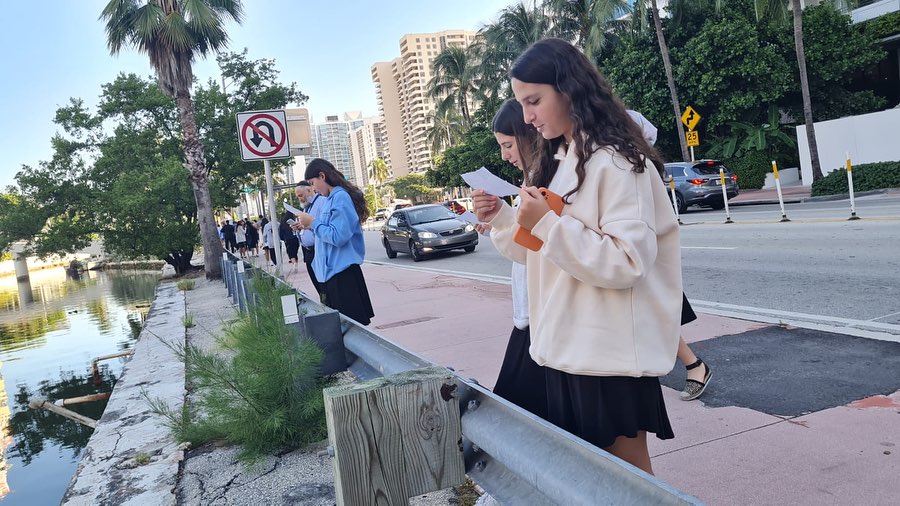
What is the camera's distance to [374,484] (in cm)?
203

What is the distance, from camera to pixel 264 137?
8.16m

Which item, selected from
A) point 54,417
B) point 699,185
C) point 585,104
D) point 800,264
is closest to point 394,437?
point 585,104

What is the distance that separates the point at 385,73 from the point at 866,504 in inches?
6865

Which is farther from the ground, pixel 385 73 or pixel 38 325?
pixel 385 73

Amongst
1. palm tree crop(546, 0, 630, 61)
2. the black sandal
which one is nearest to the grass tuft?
the black sandal

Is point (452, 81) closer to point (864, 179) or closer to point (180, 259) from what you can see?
point (180, 259)

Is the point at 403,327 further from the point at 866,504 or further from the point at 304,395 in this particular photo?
the point at 866,504

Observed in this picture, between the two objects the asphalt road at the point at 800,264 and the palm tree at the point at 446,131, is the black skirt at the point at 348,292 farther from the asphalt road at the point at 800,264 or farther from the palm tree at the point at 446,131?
the palm tree at the point at 446,131

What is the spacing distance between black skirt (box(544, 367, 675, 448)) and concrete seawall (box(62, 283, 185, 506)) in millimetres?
2633

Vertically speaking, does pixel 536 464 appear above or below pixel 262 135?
below

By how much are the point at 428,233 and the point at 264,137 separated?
9.67 meters

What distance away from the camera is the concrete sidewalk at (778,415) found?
3.03 meters

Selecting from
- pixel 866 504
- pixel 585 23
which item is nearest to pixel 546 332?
pixel 866 504

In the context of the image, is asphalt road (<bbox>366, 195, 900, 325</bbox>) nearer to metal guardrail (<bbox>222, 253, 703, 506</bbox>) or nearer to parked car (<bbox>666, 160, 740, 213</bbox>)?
metal guardrail (<bbox>222, 253, 703, 506</bbox>)
